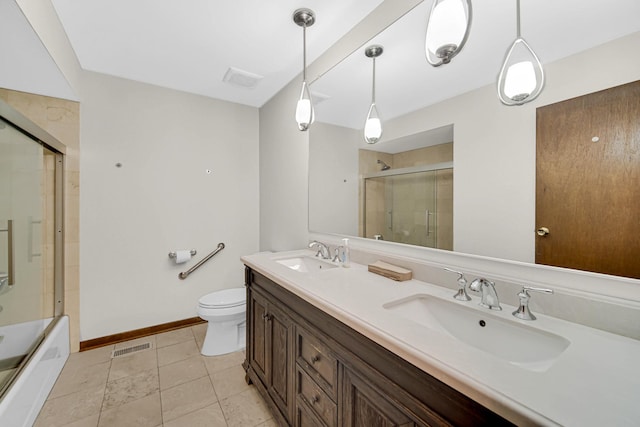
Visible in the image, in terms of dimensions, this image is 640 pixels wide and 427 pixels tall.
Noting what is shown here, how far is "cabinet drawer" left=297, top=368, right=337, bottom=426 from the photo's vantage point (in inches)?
37.4

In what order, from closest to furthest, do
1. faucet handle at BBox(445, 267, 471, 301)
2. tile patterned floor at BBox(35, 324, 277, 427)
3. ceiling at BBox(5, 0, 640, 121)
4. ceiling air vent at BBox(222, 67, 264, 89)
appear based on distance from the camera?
ceiling at BBox(5, 0, 640, 121) < faucet handle at BBox(445, 267, 471, 301) < tile patterned floor at BBox(35, 324, 277, 427) < ceiling air vent at BBox(222, 67, 264, 89)

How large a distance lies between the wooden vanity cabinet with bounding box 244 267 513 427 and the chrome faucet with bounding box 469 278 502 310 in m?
0.43

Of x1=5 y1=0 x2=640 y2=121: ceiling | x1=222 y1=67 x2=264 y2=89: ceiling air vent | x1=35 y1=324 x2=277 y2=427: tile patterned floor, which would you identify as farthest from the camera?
x1=222 y1=67 x2=264 y2=89: ceiling air vent

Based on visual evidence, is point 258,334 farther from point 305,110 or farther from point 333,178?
point 305,110

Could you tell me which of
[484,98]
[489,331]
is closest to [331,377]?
[489,331]

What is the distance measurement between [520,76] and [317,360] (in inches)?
51.2

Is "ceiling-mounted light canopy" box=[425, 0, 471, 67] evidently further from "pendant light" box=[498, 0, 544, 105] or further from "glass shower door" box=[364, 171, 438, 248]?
"glass shower door" box=[364, 171, 438, 248]

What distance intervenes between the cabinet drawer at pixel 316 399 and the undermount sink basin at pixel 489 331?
429 millimetres

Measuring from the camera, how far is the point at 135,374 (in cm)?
182

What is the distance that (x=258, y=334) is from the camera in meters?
1.58

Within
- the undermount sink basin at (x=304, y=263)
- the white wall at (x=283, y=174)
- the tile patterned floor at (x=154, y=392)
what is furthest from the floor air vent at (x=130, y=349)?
the undermount sink basin at (x=304, y=263)

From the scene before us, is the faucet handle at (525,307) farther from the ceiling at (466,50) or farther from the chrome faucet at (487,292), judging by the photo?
the ceiling at (466,50)

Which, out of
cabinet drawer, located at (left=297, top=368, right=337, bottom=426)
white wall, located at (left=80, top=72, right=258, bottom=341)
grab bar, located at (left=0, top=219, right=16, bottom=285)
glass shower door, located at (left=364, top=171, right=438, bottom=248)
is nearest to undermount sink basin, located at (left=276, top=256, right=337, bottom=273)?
glass shower door, located at (left=364, top=171, right=438, bottom=248)

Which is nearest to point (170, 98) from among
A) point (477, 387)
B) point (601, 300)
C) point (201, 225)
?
point (201, 225)
